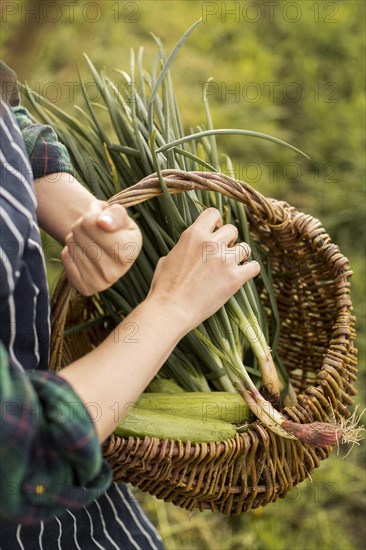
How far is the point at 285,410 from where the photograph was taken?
2.90 feet

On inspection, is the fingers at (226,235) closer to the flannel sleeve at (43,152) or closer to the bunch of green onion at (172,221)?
the bunch of green onion at (172,221)

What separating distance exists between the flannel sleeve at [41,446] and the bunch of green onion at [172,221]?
1.06 feet

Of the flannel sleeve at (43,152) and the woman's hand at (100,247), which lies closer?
the woman's hand at (100,247)

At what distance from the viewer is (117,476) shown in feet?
2.81

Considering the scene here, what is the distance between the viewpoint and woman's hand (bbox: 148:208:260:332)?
0.79 metres

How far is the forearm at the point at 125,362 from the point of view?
2.23ft

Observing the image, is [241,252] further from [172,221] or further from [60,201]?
[60,201]

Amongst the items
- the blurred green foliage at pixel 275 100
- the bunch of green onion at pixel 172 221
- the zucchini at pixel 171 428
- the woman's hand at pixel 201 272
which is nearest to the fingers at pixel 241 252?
the woman's hand at pixel 201 272

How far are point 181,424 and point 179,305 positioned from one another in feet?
0.57

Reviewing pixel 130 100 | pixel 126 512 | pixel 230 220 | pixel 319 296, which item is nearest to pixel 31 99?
pixel 130 100

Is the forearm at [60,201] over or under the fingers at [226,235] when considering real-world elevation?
over

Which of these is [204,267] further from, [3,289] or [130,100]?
[130,100]

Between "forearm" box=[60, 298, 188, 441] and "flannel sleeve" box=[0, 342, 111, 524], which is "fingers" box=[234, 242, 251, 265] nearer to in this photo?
"forearm" box=[60, 298, 188, 441]

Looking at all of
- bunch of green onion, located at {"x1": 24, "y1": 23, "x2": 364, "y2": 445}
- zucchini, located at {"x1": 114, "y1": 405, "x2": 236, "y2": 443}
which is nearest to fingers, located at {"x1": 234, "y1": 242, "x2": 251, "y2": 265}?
bunch of green onion, located at {"x1": 24, "y1": 23, "x2": 364, "y2": 445}
